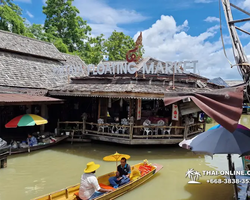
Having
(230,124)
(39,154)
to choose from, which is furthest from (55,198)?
(39,154)

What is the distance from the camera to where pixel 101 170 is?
8430mm

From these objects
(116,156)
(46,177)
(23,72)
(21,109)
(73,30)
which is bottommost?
(46,177)

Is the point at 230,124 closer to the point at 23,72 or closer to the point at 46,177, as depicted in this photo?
the point at 46,177

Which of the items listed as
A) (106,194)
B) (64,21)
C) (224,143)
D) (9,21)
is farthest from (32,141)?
(64,21)

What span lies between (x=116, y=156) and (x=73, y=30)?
24.8m

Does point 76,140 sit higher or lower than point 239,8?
lower

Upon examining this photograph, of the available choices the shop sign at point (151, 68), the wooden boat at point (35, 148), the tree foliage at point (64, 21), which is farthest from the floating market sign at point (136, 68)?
the tree foliage at point (64, 21)

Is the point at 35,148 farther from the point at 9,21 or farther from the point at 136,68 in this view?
the point at 9,21

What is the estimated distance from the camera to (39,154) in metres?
10.2

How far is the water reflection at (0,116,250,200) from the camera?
259 inches

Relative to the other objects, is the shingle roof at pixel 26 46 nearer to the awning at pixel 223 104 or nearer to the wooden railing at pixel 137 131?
→ the wooden railing at pixel 137 131

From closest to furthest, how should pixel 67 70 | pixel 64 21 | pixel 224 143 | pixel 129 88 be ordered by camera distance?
1. pixel 224 143
2. pixel 129 88
3. pixel 67 70
4. pixel 64 21

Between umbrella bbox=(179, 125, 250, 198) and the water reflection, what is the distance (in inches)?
75.8

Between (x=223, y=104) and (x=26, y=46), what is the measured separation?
15207mm
